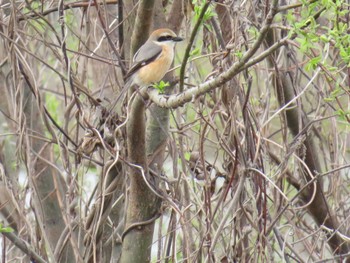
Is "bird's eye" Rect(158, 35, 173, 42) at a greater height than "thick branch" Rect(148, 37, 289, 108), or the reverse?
"bird's eye" Rect(158, 35, 173, 42)

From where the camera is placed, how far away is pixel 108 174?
13.5 feet

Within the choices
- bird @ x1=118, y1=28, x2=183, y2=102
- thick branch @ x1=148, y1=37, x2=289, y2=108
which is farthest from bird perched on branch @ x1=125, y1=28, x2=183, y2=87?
thick branch @ x1=148, y1=37, x2=289, y2=108

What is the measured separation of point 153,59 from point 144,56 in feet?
0.37

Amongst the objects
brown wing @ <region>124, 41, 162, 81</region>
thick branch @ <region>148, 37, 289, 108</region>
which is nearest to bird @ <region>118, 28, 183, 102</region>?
brown wing @ <region>124, 41, 162, 81</region>

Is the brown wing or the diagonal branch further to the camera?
the brown wing

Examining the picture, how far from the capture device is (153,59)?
4.09 metres

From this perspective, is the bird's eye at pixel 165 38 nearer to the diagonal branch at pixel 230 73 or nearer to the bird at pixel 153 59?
the bird at pixel 153 59

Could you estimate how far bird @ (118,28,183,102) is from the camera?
3.85 meters

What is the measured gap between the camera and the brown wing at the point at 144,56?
384cm

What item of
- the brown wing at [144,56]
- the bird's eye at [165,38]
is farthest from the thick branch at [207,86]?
the bird's eye at [165,38]

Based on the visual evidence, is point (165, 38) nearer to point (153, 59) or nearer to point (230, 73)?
point (153, 59)

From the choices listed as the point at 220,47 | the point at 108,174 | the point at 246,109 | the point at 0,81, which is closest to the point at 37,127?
the point at 0,81

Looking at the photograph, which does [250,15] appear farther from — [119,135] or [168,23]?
[119,135]

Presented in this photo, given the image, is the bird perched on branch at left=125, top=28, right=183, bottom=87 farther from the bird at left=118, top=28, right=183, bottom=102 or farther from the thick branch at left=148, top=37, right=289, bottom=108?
the thick branch at left=148, top=37, right=289, bottom=108
